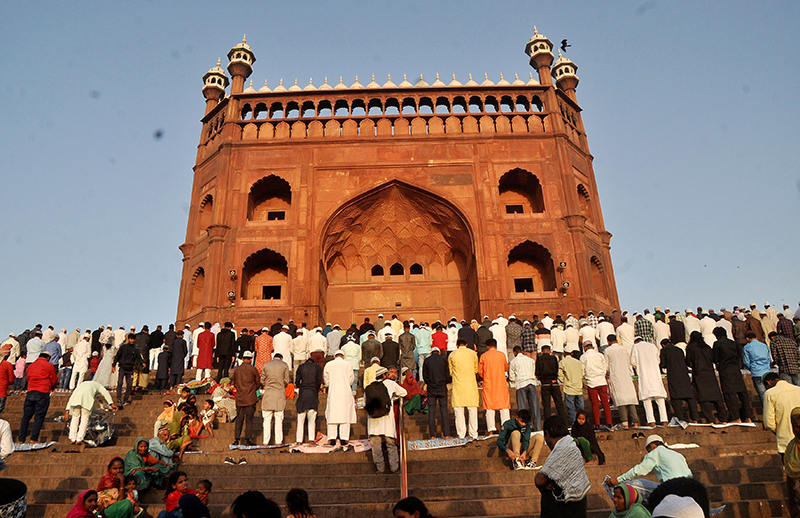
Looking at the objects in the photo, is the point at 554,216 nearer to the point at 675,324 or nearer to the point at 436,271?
the point at 436,271

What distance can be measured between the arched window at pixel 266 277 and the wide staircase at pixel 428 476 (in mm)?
12843

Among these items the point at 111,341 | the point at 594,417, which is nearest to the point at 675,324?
the point at 594,417

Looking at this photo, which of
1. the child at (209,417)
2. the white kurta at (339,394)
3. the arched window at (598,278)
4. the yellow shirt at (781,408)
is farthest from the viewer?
the arched window at (598,278)

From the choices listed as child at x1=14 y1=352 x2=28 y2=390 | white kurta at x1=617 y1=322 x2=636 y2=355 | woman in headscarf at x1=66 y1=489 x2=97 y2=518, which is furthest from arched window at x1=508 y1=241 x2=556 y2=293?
woman in headscarf at x1=66 y1=489 x2=97 y2=518

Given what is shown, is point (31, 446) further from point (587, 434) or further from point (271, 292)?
point (271, 292)

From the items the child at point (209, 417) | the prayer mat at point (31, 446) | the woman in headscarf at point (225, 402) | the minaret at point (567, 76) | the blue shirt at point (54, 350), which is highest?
the minaret at point (567, 76)

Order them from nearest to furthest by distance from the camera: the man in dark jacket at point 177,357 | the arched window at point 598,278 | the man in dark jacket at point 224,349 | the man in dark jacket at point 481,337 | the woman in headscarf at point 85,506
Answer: the woman in headscarf at point 85,506
the man in dark jacket at point 177,357
the man in dark jacket at point 224,349
the man in dark jacket at point 481,337
the arched window at point 598,278

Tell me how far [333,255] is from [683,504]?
2018 cm

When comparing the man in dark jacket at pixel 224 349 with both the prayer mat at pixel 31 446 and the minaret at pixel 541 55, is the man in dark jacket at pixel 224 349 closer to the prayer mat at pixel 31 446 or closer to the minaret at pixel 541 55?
the prayer mat at pixel 31 446

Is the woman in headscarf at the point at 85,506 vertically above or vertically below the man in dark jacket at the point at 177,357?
below

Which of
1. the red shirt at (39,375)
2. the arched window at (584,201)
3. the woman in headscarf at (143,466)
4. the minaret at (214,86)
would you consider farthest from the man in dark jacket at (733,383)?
the minaret at (214,86)

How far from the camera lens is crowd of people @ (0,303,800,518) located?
5.83 m

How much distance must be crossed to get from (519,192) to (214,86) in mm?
13607

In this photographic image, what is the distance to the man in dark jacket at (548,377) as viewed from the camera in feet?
29.2
